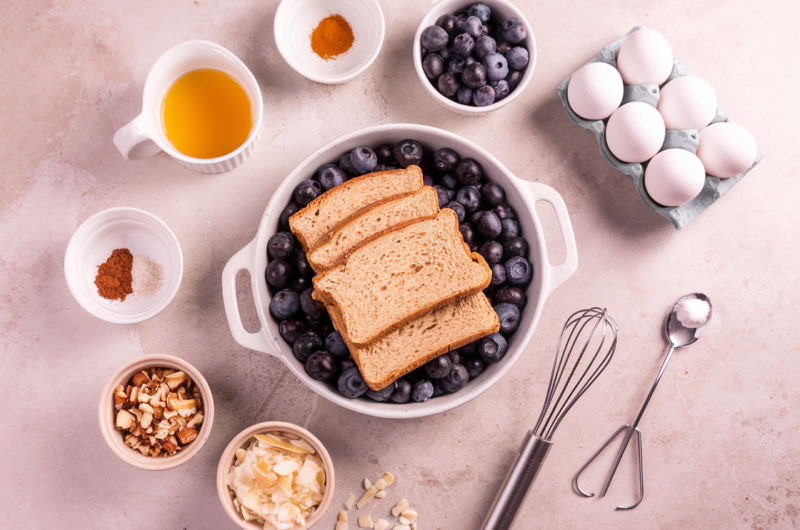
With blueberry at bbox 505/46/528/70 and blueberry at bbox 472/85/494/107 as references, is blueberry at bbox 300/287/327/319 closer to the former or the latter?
blueberry at bbox 472/85/494/107

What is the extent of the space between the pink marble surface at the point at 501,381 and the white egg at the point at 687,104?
0.19 m

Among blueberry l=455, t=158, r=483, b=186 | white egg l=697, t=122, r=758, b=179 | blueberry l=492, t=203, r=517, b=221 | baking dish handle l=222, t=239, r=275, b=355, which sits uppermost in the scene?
white egg l=697, t=122, r=758, b=179

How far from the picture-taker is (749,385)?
139cm

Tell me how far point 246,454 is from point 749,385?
1.46m

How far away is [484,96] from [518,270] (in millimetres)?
465

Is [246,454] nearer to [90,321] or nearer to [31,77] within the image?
[90,321]

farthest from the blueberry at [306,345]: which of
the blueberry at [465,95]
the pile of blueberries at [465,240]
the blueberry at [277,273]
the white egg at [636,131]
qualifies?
the white egg at [636,131]

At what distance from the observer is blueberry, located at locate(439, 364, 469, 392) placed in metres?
1.14

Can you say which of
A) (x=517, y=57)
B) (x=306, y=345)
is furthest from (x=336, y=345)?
(x=517, y=57)

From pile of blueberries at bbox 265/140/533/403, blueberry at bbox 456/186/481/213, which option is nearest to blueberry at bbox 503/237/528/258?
pile of blueberries at bbox 265/140/533/403

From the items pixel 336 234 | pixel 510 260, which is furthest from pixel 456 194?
pixel 336 234

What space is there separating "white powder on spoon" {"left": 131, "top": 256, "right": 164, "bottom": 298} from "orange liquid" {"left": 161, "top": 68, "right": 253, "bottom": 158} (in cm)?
32

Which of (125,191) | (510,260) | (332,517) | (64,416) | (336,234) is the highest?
(510,260)

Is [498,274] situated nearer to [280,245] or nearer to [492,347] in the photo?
[492,347]
